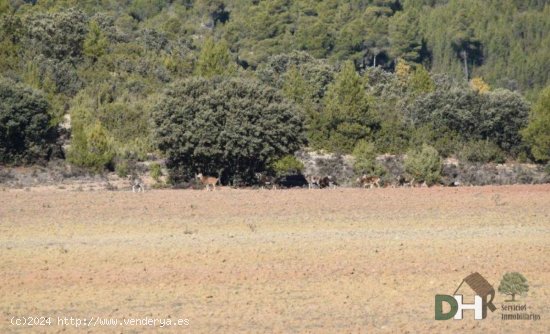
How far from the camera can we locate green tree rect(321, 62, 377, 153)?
49969 mm

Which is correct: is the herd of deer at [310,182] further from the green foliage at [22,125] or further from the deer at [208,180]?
the green foliage at [22,125]

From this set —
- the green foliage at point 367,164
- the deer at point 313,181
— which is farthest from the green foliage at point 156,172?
the green foliage at point 367,164

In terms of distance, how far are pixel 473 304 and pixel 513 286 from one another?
0.98 m

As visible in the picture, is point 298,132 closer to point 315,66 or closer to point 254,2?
point 315,66

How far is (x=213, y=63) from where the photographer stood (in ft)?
193

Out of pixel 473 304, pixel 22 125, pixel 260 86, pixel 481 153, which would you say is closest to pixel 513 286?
pixel 473 304

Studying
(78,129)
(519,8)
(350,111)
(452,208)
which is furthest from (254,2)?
(452,208)

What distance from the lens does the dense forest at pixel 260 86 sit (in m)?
39.0

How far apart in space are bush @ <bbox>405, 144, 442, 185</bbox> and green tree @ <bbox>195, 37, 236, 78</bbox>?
18235 millimetres

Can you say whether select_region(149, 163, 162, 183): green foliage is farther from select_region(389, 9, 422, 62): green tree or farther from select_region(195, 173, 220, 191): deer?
select_region(389, 9, 422, 62): green tree

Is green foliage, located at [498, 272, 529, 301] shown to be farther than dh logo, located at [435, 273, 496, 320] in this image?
Yes

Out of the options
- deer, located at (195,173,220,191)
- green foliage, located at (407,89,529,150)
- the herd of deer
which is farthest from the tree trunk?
deer, located at (195,173,220,191)

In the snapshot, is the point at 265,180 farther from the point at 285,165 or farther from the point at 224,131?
the point at 224,131

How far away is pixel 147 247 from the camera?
797 inches
